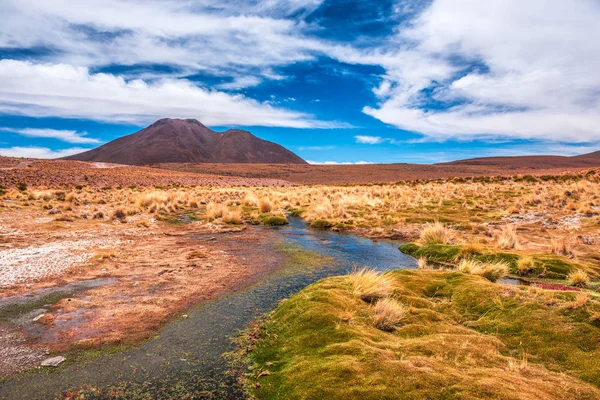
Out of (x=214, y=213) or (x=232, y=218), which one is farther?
(x=214, y=213)

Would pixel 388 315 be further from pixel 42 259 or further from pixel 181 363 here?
pixel 42 259

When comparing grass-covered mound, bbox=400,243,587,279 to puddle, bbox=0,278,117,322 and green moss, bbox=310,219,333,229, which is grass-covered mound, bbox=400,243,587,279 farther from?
puddle, bbox=0,278,117,322

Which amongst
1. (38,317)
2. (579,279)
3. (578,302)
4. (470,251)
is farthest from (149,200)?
(578,302)

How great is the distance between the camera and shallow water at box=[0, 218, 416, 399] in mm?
4973

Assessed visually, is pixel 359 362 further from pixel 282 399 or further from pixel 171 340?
pixel 171 340

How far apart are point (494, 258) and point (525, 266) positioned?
3.46 ft

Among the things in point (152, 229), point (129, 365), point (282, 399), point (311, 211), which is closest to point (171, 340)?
point (129, 365)

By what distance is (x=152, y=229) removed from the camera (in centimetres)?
1812

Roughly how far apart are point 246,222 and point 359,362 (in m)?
17.9

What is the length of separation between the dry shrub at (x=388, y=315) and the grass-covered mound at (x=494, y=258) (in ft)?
19.8

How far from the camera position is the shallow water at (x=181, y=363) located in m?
4.97

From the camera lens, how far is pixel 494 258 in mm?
11609

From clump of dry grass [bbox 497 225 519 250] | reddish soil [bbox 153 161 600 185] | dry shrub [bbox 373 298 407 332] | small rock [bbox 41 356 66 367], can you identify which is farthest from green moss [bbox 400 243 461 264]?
reddish soil [bbox 153 161 600 185]

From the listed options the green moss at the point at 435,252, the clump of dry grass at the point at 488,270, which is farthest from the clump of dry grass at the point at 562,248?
the clump of dry grass at the point at 488,270
